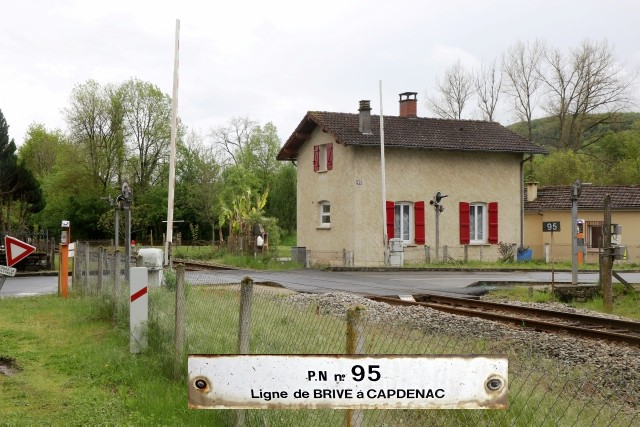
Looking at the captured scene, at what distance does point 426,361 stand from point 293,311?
3994 millimetres

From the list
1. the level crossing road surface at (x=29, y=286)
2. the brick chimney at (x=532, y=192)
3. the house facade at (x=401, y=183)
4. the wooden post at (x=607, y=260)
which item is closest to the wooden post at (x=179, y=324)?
the wooden post at (x=607, y=260)

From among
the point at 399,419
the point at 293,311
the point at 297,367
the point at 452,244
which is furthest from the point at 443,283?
the point at 297,367

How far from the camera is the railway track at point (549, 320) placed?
38.0 ft

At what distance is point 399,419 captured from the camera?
5012mm

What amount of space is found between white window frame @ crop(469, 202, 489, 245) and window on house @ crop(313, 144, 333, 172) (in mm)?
6692

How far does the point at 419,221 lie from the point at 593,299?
15.4 m

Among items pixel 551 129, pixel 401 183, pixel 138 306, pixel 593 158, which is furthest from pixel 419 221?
pixel 551 129

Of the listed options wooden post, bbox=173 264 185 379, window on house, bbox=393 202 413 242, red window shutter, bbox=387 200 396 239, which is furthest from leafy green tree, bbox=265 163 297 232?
wooden post, bbox=173 264 185 379

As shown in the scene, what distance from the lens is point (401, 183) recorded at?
112ft

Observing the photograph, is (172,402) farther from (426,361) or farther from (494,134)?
(494,134)

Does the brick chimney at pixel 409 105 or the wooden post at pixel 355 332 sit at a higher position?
the brick chimney at pixel 409 105

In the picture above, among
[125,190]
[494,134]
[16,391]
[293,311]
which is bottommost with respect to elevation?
[16,391]

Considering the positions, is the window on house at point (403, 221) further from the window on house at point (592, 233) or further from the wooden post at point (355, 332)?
the wooden post at point (355, 332)

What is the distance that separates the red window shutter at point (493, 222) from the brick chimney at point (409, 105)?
5.79 m
